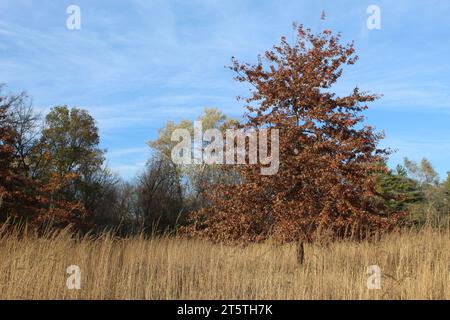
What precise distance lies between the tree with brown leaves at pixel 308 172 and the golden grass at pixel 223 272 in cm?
47

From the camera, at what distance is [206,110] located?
136 ft

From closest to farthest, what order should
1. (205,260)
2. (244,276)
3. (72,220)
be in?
(244,276) < (205,260) < (72,220)

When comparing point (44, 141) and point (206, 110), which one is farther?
point (206, 110)

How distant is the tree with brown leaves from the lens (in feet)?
29.8

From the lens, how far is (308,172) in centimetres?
909

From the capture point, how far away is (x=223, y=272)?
789 centimetres

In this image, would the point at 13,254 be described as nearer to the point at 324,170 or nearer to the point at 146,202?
the point at 324,170

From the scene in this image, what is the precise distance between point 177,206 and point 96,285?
24264 mm

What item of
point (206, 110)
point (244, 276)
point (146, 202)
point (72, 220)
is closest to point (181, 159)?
point (206, 110)

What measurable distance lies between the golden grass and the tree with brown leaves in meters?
0.47

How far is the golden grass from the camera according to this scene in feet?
21.3

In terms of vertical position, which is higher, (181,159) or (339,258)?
(181,159)

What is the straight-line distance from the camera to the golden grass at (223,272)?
6.50 m

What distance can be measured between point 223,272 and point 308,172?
2.69 metres
